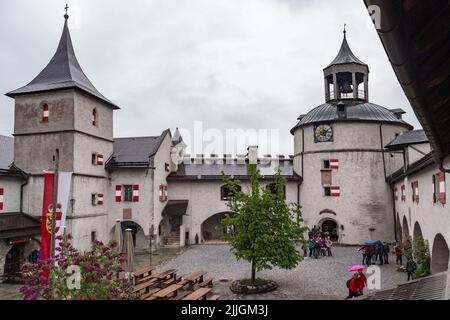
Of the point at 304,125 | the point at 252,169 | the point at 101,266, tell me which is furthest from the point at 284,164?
the point at 101,266

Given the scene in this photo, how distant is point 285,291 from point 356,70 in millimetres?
23112

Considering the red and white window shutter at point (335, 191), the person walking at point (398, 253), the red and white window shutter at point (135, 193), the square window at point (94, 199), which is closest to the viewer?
the person walking at point (398, 253)

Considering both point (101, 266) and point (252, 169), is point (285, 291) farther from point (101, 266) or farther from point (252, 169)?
point (101, 266)

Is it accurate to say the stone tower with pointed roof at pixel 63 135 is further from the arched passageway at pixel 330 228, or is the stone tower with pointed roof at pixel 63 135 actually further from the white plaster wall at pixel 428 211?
the white plaster wall at pixel 428 211

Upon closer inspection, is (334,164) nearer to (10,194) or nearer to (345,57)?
(345,57)

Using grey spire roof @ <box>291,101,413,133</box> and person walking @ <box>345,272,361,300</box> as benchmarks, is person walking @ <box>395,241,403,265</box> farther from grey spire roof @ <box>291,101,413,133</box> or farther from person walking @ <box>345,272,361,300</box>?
grey spire roof @ <box>291,101,413,133</box>

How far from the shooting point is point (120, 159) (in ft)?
91.6

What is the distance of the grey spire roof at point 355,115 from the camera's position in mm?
29250

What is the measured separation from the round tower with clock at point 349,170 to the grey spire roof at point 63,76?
17.0 m

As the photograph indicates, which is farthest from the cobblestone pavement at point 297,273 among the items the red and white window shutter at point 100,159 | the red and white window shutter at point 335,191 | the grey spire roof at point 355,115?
the grey spire roof at point 355,115

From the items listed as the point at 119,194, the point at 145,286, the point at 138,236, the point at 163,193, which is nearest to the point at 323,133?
the point at 163,193

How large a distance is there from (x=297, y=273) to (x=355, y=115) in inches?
638

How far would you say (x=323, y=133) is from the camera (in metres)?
29.8
